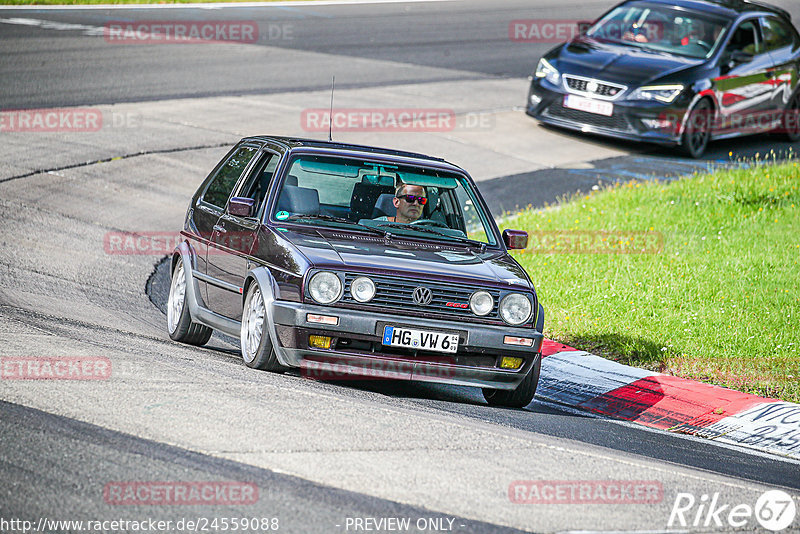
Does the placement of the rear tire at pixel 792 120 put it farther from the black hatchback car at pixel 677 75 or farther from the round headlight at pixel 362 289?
the round headlight at pixel 362 289

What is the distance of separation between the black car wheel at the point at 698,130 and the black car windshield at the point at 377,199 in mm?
9567

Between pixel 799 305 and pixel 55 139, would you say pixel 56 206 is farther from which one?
pixel 799 305

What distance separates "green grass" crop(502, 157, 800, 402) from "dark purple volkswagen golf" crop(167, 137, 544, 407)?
1.97 meters

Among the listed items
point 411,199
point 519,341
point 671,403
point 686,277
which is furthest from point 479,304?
point 686,277

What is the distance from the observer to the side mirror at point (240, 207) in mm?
8125

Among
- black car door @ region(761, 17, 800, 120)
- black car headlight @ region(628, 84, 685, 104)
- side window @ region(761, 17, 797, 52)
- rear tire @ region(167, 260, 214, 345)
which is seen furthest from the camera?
side window @ region(761, 17, 797, 52)

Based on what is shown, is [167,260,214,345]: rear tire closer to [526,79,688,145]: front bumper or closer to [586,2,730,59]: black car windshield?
[526,79,688,145]: front bumper

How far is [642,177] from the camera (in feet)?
54.1

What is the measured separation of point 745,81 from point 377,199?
11.5 m

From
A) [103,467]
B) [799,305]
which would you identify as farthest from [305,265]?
[799,305]

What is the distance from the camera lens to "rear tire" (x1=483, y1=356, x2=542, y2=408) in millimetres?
7773

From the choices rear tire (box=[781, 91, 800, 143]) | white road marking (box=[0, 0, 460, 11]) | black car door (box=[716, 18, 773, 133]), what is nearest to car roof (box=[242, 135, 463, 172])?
black car door (box=[716, 18, 773, 133])

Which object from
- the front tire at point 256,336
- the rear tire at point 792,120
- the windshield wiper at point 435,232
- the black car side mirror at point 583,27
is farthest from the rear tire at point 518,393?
the rear tire at point 792,120

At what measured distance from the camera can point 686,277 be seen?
11453 mm
